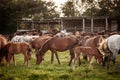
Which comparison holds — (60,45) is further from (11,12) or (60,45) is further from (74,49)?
(11,12)

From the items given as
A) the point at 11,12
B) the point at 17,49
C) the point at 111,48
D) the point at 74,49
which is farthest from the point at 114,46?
the point at 11,12

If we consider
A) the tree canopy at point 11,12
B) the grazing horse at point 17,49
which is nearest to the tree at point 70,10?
the tree canopy at point 11,12

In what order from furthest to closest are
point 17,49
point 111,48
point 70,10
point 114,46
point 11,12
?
point 70,10
point 11,12
point 17,49
point 111,48
point 114,46

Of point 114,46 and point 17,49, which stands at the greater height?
point 114,46

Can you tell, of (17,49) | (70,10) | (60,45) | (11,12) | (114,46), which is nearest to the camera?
(114,46)

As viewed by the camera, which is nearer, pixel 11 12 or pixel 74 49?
pixel 74 49

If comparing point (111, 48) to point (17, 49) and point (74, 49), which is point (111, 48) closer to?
point (74, 49)

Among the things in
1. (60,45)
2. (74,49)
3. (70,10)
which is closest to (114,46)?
(74,49)

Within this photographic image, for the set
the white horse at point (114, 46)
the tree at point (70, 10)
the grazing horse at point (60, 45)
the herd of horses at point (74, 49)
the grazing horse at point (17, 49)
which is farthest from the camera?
the tree at point (70, 10)

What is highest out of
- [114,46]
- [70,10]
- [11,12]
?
[11,12]

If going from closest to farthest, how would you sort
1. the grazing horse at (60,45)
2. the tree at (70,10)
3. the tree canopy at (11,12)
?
the grazing horse at (60,45) → the tree canopy at (11,12) → the tree at (70,10)

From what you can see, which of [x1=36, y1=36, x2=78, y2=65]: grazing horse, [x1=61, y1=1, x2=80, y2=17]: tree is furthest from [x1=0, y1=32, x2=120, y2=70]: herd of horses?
[x1=61, y1=1, x2=80, y2=17]: tree

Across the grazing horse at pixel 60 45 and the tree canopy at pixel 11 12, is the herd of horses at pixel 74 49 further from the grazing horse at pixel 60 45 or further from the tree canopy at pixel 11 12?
the tree canopy at pixel 11 12

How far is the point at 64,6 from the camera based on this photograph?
7131 cm
